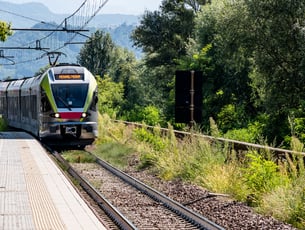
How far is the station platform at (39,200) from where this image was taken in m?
9.98

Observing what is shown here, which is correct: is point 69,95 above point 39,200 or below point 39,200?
above

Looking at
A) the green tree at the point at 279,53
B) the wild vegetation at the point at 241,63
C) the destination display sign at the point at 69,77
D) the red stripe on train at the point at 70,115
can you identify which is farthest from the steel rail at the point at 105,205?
the green tree at the point at 279,53

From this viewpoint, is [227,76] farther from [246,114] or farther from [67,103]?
[67,103]

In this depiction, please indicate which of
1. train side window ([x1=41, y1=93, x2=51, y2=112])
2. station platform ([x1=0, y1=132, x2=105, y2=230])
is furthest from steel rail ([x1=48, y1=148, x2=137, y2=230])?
train side window ([x1=41, y1=93, x2=51, y2=112])

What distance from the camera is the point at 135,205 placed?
13523 mm

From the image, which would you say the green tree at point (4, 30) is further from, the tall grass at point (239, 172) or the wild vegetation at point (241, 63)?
the wild vegetation at point (241, 63)

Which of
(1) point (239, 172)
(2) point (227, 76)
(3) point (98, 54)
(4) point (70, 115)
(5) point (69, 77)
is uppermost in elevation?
(3) point (98, 54)

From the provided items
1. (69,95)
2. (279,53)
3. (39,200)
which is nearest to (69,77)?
(69,95)

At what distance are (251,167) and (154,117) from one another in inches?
1093

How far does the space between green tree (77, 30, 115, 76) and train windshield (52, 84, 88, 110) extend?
88438mm

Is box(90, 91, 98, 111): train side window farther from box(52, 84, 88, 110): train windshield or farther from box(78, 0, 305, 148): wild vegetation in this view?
box(78, 0, 305, 148): wild vegetation

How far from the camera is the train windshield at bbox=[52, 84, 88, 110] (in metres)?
25.9

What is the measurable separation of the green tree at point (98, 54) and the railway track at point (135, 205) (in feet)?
314

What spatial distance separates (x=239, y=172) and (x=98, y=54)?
340 ft
